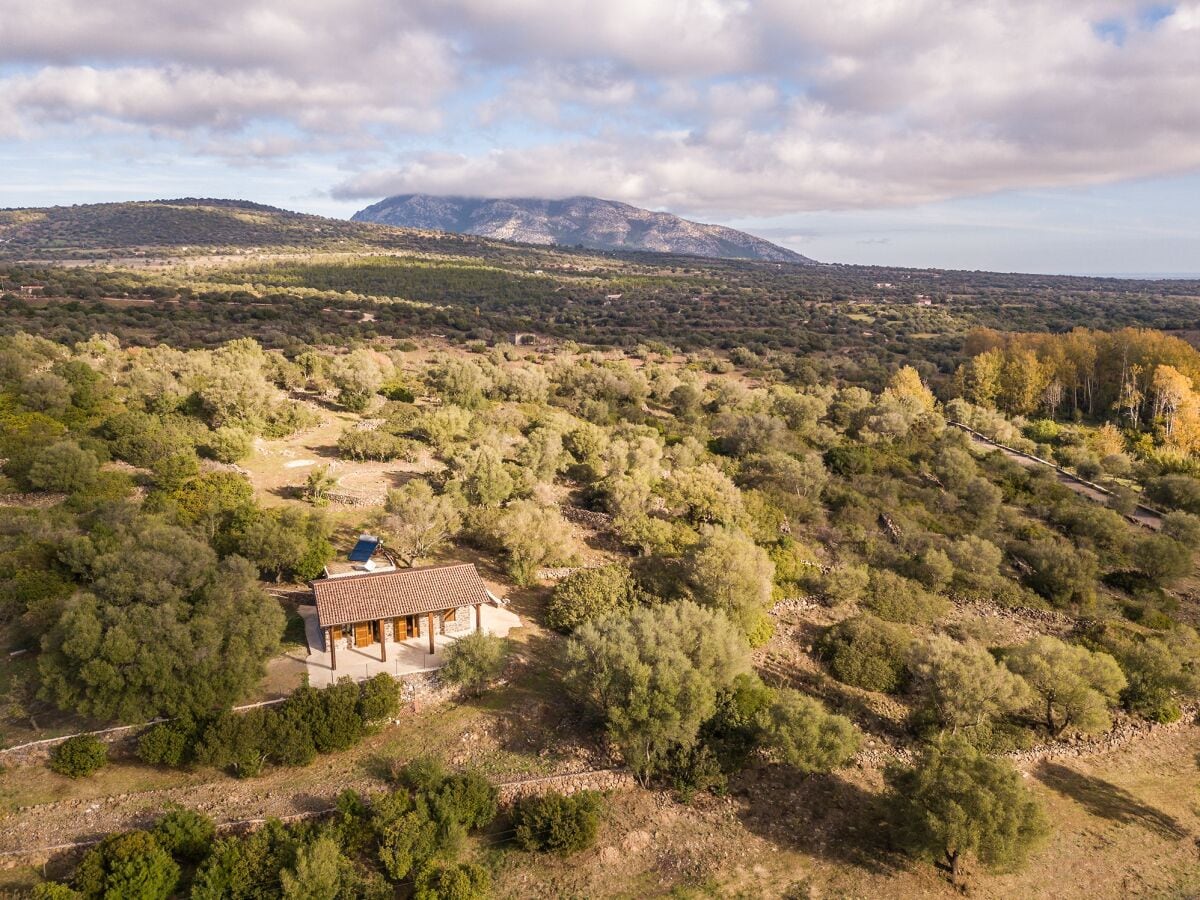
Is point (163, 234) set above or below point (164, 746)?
above

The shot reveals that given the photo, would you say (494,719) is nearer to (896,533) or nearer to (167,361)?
(896,533)

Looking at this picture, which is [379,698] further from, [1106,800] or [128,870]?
[1106,800]

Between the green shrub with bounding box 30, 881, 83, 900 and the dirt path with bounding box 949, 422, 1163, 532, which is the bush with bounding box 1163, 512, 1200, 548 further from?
the green shrub with bounding box 30, 881, 83, 900

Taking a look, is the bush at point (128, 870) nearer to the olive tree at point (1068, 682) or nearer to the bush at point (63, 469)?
the bush at point (63, 469)

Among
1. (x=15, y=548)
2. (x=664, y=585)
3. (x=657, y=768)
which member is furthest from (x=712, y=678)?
(x=15, y=548)

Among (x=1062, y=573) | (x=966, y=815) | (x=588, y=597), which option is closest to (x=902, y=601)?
(x=1062, y=573)
